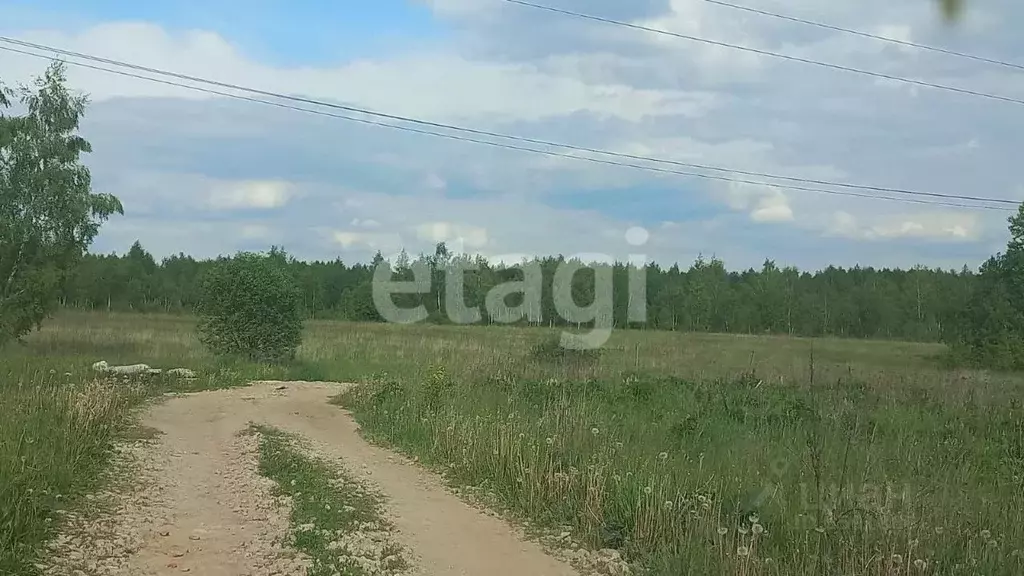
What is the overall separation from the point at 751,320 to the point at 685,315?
3363 millimetres

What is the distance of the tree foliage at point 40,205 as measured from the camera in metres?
25.5

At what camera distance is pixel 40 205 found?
25781 millimetres

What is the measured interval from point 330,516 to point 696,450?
441 cm

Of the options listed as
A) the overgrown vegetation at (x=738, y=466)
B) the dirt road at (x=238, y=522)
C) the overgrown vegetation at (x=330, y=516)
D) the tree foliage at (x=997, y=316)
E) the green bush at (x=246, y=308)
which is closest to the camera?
the overgrown vegetation at (x=738, y=466)

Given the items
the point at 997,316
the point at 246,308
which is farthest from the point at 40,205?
the point at 997,316

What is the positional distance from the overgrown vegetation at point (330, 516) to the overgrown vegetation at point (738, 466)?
134cm

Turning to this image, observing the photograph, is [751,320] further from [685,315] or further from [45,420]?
[45,420]

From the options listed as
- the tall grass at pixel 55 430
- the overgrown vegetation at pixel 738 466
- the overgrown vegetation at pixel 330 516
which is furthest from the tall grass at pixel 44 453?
the overgrown vegetation at pixel 738 466

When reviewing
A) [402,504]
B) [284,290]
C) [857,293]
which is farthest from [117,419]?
[857,293]

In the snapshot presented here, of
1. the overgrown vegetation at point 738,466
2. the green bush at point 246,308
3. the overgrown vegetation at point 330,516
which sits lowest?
the overgrown vegetation at point 330,516

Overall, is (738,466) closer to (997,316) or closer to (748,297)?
(748,297)

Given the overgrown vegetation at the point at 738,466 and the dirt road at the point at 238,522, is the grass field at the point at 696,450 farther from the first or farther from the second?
the dirt road at the point at 238,522

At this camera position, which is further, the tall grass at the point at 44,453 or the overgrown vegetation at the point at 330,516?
the overgrown vegetation at the point at 330,516

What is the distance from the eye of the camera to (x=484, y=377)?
16.9m
